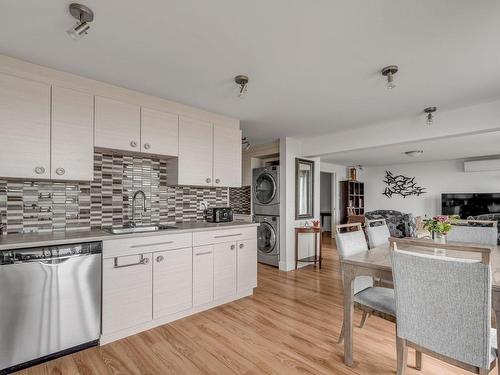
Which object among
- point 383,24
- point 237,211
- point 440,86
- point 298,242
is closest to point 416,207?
point 298,242

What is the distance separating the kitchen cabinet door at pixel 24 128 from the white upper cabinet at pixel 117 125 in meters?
0.37

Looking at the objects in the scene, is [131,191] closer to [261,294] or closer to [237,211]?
[261,294]

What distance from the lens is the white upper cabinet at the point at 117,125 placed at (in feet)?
7.79

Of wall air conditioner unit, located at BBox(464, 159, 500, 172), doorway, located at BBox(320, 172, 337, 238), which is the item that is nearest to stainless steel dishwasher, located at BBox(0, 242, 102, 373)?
doorway, located at BBox(320, 172, 337, 238)

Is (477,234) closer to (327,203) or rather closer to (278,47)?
(278,47)

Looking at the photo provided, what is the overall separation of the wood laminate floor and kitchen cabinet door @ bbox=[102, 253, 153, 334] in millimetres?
152

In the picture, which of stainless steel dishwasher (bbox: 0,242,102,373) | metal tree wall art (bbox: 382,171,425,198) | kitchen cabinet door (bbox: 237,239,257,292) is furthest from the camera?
metal tree wall art (bbox: 382,171,425,198)

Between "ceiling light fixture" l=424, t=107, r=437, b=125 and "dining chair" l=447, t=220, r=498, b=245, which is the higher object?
"ceiling light fixture" l=424, t=107, r=437, b=125

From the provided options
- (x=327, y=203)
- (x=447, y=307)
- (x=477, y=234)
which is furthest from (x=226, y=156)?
(x=327, y=203)

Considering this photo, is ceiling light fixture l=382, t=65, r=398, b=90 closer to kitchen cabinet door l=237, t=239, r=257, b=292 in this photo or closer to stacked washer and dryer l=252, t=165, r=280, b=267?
kitchen cabinet door l=237, t=239, r=257, b=292

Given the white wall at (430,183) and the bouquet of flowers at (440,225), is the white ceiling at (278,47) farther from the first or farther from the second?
the white wall at (430,183)

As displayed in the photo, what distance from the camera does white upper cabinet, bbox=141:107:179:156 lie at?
2646mm

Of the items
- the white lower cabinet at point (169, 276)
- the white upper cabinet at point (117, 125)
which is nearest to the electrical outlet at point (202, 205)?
the white lower cabinet at point (169, 276)

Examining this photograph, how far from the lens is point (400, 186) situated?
7.96 meters
